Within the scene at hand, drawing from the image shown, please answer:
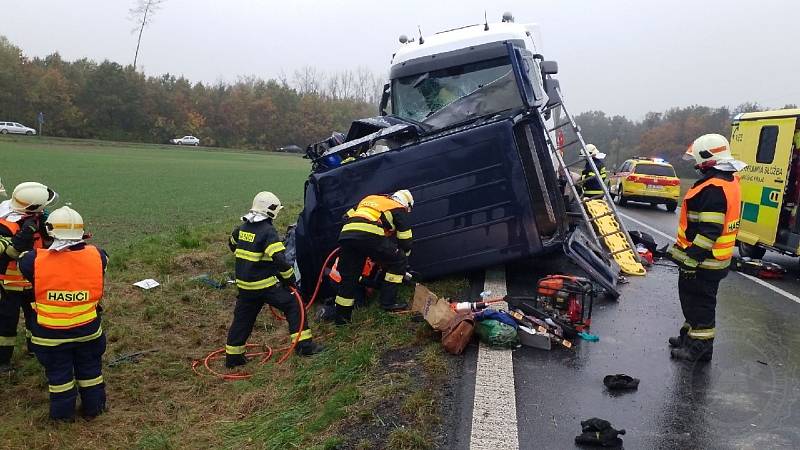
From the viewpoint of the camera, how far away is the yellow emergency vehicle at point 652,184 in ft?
57.6

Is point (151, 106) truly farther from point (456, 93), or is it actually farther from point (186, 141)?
point (456, 93)

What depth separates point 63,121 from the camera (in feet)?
189

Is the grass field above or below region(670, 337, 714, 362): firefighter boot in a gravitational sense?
below

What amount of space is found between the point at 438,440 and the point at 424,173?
3419mm

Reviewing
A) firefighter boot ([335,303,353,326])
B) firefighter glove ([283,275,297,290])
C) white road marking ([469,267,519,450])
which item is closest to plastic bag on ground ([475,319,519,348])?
white road marking ([469,267,519,450])

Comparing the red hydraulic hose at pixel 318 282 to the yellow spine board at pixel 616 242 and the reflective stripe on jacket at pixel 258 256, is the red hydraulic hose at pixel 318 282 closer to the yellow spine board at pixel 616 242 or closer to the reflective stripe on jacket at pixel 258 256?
the reflective stripe on jacket at pixel 258 256

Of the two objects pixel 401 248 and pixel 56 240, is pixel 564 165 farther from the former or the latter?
pixel 56 240

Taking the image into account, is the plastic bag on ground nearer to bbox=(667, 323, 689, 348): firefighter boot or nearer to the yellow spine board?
bbox=(667, 323, 689, 348): firefighter boot

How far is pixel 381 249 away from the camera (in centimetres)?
538

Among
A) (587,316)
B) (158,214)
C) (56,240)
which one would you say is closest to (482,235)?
(587,316)

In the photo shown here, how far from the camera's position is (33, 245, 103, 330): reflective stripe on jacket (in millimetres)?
3904

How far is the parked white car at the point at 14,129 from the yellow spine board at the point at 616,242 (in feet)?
188

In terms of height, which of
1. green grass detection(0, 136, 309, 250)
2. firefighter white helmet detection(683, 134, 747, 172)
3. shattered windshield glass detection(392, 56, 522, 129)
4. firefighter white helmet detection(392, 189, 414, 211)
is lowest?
green grass detection(0, 136, 309, 250)

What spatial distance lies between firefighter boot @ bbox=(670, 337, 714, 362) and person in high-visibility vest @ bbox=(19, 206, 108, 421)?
4.25m
